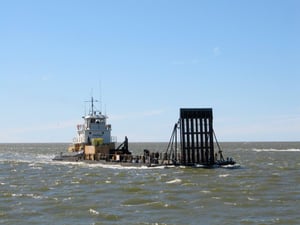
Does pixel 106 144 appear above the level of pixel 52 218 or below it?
above

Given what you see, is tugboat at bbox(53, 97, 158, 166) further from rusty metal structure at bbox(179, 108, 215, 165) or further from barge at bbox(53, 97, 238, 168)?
rusty metal structure at bbox(179, 108, 215, 165)

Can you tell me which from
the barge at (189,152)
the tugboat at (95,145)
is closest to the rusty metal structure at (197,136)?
the barge at (189,152)

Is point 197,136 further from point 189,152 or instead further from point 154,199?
point 154,199

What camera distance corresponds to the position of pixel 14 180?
46.2m

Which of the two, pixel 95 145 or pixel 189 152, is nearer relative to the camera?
pixel 189 152

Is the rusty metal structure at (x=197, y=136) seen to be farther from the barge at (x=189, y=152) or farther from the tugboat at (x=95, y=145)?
the tugboat at (x=95, y=145)

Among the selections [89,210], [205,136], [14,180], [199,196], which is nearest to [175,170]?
[205,136]

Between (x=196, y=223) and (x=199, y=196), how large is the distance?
8375 millimetres

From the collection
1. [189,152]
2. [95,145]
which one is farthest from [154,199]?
[95,145]

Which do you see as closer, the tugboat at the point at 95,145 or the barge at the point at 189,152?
the barge at the point at 189,152

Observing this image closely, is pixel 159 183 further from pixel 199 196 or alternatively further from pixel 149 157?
pixel 149 157

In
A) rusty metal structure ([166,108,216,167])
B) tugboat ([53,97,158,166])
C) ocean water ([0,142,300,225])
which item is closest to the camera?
ocean water ([0,142,300,225])

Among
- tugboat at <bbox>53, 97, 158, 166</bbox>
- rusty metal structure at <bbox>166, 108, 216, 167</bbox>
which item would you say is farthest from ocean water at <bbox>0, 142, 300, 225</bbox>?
tugboat at <bbox>53, 97, 158, 166</bbox>

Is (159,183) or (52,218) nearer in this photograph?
(52,218)
